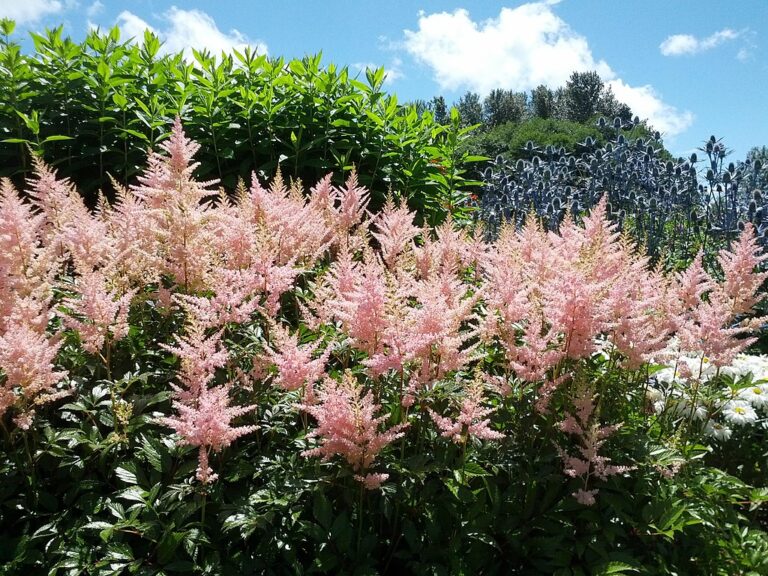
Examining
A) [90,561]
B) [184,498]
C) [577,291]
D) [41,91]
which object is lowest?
[90,561]

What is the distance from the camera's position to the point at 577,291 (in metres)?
2.45

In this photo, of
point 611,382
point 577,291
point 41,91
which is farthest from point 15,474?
point 41,91

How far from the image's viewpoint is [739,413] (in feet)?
12.3

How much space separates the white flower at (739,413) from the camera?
146 inches

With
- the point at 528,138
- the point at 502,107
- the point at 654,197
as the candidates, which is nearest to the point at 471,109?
the point at 502,107

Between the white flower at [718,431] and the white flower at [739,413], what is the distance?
0.06 metres

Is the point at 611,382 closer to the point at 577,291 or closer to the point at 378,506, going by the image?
the point at 577,291

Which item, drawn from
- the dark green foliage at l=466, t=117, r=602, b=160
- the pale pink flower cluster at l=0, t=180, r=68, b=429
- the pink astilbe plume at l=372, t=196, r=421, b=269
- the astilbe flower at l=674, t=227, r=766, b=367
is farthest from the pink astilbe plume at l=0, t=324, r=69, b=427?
the dark green foliage at l=466, t=117, r=602, b=160

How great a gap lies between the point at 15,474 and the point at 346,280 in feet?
5.41

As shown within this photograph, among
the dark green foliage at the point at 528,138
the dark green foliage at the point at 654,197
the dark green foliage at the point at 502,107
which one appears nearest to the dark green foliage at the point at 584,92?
the dark green foliage at the point at 502,107

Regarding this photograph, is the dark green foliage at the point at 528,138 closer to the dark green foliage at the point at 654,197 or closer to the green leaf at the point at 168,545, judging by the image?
the dark green foliage at the point at 654,197

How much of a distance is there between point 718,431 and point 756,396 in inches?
19.5

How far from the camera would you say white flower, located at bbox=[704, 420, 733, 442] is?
3.62 m

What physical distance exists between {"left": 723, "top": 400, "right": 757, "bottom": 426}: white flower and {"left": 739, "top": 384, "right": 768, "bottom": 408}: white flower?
52 mm
